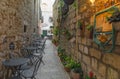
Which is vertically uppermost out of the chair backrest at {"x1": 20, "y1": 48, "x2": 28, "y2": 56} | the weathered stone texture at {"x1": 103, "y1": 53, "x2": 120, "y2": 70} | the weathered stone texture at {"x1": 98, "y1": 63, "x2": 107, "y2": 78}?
the weathered stone texture at {"x1": 103, "y1": 53, "x2": 120, "y2": 70}

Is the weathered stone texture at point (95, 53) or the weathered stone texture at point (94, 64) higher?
the weathered stone texture at point (95, 53)

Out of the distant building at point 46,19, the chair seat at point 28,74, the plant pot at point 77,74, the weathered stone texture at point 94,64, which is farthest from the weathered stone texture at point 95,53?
the distant building at point 46,19

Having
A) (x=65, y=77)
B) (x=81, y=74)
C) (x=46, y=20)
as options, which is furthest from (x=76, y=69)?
(x=46, y=20)

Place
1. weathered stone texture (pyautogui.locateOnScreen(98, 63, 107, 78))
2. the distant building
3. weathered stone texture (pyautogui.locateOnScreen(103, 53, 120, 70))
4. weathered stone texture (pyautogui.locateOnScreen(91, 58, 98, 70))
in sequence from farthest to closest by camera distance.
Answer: the distant building → weathered stone texture (pyautogui.locateOnScreen(91, 58, 98, 70)) → weathered stone texture (pyautogui.locateOnScreen(98, 63, 107, 78)) → weathered stone texture (pyautogui.locateOnScreen(103, 53, 120, 70))

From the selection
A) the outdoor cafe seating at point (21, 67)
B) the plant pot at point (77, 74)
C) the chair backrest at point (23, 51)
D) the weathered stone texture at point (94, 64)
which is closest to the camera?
the weathered stone texture at point (94, 64)

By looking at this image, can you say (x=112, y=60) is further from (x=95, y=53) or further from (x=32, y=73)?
(x=32, y=73)

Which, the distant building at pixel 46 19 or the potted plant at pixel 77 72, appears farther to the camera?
the distant building at pixel 46 19

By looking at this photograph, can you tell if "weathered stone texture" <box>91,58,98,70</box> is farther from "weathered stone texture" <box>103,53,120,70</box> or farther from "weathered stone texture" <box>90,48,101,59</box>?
"weathered stone texture" <box>103,53,120,70</box>

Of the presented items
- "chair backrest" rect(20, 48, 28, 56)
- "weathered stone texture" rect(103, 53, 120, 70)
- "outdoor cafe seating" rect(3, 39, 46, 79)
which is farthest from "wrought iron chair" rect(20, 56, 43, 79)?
"chair backrest" rect(20, 48, 28, 56)

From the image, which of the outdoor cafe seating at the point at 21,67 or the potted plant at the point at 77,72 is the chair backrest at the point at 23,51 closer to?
the outdoor cafe seating at the point at 21,67

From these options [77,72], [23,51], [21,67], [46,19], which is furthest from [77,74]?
[46,19]

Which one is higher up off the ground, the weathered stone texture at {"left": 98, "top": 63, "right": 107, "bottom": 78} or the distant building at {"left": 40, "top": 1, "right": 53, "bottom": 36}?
the distant building at {"left": 40, "top": 1, "right": 53, "bottom": 36}

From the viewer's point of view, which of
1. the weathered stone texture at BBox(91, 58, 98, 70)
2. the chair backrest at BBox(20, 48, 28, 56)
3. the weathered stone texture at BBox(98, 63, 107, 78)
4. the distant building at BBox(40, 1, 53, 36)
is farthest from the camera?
the distant building at BBox(40, 1, 53, 36)

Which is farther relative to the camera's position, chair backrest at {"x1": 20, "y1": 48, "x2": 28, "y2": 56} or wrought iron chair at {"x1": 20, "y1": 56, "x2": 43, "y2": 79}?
chair backrest at {"x1": 20, "y1": 48, "x2": 28, "y2": 56}
